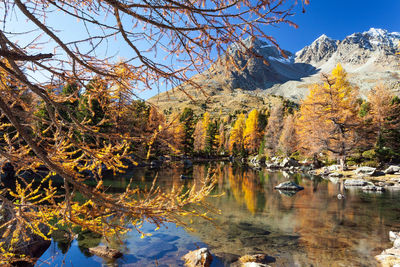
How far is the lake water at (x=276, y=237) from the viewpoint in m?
7.05

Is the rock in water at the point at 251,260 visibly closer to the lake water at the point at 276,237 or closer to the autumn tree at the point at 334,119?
the lake water at the point at 276,237

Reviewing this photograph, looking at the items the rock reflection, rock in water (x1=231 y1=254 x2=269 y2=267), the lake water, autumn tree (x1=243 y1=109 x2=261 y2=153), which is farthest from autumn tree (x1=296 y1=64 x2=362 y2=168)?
autumn tree (x1=243 y1=109 x2=261 y2=153)

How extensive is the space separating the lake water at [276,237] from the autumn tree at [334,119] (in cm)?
1225

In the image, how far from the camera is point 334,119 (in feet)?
83.3

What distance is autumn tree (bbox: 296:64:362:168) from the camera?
2459 centimetres

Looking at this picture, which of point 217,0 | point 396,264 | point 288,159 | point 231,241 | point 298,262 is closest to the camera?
point 217,0

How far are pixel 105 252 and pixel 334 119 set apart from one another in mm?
25975

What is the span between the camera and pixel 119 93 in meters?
2.21

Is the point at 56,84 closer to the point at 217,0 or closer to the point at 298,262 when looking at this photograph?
the point at 217,0

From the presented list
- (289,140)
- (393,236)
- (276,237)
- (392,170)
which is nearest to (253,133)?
(289,140)

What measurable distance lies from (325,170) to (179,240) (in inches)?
853

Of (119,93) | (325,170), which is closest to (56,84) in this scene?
(119,93)

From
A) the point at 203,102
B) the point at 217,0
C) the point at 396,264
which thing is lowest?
the point at 396,264

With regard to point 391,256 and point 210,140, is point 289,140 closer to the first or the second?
point 210,140
